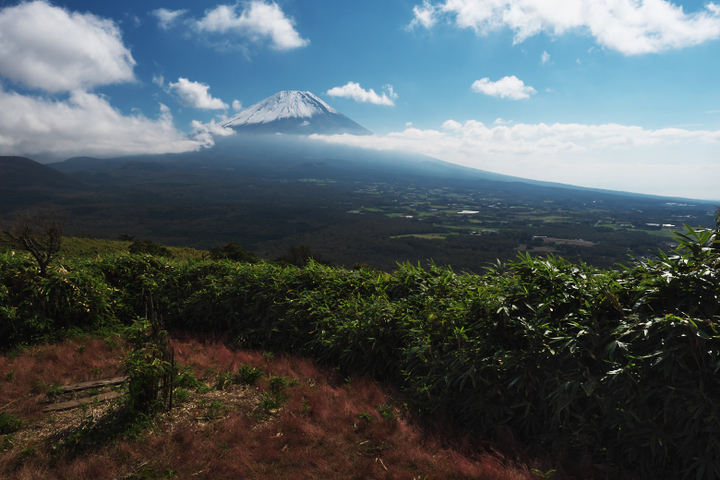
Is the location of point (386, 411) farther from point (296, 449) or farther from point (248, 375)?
point (248, 375)

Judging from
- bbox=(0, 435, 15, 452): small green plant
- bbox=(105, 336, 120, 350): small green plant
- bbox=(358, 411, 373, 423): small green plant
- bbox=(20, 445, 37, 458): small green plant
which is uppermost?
bbox=(358, 411, 373, 423): small green plant

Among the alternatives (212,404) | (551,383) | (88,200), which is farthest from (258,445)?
(88,200)

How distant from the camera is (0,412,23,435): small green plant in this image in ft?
10.2

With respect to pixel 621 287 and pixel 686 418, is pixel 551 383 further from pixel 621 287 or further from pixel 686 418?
pixel 621 287

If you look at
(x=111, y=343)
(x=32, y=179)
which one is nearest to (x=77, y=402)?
(x=111, y=343)

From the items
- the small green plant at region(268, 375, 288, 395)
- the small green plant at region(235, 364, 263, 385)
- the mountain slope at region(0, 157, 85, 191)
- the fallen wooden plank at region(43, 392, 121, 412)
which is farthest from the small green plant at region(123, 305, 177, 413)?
the mountain slope at region(0, 157, 85, 191)

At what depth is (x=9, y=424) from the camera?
10.4ft

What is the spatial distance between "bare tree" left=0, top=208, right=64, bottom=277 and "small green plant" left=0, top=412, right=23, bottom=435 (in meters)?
3.07

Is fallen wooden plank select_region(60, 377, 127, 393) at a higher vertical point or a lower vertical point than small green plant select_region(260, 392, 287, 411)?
lower

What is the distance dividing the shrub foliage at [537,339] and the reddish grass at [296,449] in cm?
39

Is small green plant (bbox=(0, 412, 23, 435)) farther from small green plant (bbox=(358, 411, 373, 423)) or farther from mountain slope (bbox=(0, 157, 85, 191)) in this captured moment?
mountain slope (bbox=(0, 157, 85, 191))

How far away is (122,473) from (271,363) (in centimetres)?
216

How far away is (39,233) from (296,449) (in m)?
6.32

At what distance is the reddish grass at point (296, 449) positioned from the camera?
104 inches
